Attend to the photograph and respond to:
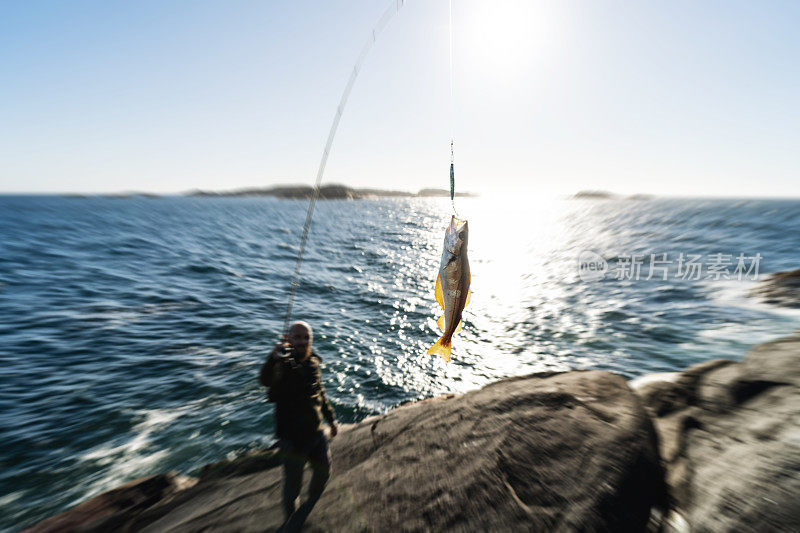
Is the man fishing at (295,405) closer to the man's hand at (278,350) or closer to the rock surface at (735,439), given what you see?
the man's hand at (278,350)

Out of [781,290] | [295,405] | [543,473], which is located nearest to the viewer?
[543,473]

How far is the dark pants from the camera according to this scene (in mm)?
4777

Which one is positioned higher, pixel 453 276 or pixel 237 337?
pixel 453 276

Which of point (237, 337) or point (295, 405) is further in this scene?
point (237, 337)

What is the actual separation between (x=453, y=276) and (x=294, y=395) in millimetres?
2741

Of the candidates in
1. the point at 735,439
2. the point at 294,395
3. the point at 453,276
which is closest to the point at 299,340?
the point at 294,395

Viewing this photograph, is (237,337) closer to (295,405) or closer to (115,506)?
(115,506)

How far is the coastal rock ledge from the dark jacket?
3.56ft

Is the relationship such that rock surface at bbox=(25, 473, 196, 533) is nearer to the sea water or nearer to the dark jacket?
the sea water

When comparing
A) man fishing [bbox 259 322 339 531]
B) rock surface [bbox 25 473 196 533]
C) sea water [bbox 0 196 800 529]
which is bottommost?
sea water [bbox 0 196 800 529]

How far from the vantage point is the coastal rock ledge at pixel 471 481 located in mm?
4387

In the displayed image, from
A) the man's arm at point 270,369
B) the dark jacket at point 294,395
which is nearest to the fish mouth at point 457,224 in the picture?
the dark jacket at point 294,395

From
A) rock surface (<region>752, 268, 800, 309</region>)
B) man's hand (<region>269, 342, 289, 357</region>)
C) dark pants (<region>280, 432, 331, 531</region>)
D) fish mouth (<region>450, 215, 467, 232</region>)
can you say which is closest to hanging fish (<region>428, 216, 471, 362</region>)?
fish mouth (<region>450, 215, 467, 232</region>)

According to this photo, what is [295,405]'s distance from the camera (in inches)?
193
